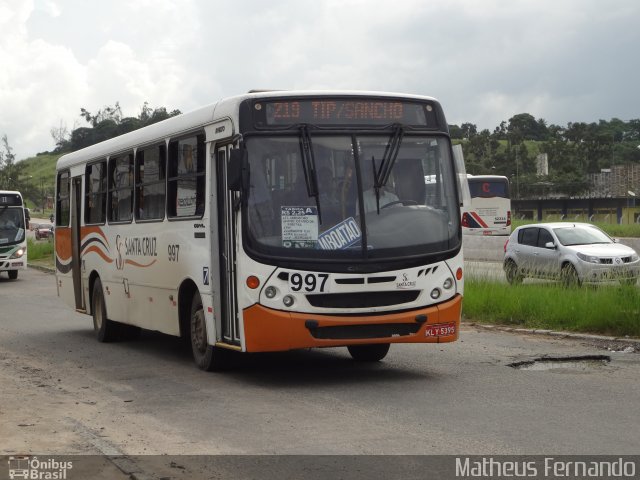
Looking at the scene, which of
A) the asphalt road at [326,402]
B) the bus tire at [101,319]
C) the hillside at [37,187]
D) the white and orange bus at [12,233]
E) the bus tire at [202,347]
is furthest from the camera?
the hillside at [37,187]

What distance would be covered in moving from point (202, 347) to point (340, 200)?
2584mm

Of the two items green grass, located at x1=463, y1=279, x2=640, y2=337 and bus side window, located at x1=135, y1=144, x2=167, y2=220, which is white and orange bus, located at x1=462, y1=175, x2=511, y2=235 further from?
bus side window, located at x1=135, y1=144, x2=167, y2=220

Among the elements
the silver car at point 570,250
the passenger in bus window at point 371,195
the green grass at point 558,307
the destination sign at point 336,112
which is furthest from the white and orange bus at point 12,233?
the passenger in bus window at point 371,195

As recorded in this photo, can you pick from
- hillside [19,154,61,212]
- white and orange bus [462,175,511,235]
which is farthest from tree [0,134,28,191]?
white and orange bus [462,175,511,235]

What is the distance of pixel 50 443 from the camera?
331 inches

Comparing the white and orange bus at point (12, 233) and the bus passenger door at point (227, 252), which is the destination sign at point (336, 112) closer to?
the bus passenger door at point (227, 252)

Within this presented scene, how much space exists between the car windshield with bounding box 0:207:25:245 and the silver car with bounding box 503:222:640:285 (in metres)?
16.7

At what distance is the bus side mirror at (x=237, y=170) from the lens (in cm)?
1117

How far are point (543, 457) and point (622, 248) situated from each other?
18.1 m

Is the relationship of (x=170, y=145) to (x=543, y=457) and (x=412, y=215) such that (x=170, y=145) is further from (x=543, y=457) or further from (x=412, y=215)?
(x=543, y=457)

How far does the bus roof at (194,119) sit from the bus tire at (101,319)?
201cm

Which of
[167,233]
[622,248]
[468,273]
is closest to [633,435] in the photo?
[167,233]

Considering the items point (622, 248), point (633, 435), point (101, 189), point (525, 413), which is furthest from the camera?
point (622, 248)

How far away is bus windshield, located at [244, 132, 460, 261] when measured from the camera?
11.3 meters
